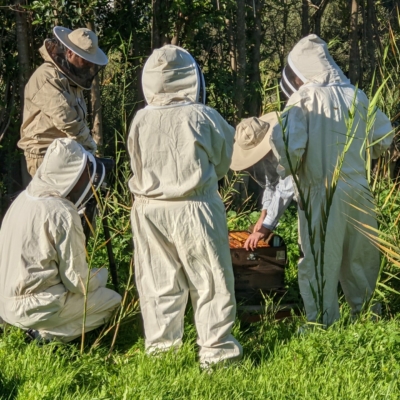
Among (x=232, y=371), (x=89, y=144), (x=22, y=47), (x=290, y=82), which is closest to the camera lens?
(x=232, y=371)

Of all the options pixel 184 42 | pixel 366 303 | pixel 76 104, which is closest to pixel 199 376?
pixel 366 303

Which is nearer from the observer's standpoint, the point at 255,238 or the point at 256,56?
the point at 255,238

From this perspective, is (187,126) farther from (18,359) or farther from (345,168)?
(18,359)

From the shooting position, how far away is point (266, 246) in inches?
236

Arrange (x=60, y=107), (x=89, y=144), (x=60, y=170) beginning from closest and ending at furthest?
(x=60, y=170) → (x=60, y=107) → (x=89, y=144)

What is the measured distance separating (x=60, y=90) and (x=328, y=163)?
9.10ft

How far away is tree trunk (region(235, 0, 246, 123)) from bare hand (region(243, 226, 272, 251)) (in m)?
4.36

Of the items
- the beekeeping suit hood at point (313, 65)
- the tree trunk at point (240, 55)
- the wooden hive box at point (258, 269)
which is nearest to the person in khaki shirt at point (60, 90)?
the wooden hive box at point (258, 269)

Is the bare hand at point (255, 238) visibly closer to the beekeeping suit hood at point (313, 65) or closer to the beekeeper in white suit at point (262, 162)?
the beekeeper in white suit at point (262, 162)

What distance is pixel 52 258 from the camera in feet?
17.3

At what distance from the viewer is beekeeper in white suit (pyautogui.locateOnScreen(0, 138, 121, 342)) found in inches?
207

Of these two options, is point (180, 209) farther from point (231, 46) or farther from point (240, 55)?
point (231, 46)

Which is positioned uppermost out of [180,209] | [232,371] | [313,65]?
[313,65]

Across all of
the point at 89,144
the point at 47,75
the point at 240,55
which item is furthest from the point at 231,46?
the point at 47,75
